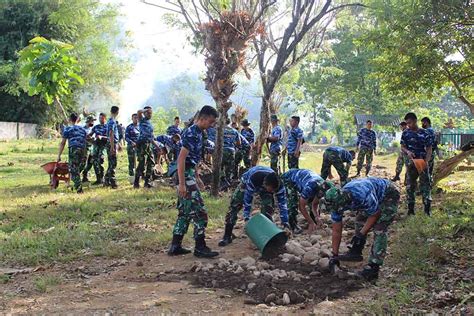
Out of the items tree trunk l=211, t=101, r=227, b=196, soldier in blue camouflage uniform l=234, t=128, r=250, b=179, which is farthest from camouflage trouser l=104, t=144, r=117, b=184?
soldier in blue camouflage uniform l=234, t=128, r=250, b=179

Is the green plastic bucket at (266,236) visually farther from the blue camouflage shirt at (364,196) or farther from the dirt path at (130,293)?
the blue camouflage shirt at (364,196)

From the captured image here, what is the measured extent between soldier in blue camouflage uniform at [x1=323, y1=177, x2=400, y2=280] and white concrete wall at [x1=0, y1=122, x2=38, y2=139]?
25083 mm

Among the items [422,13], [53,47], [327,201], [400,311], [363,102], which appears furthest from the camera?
[363,102]

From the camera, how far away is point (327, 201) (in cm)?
491

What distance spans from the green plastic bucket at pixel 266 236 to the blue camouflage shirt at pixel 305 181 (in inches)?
28.3

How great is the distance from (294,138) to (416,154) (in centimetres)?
333

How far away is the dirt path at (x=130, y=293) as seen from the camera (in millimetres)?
4281

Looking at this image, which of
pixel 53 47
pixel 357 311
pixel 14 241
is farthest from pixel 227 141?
pixel 357 311

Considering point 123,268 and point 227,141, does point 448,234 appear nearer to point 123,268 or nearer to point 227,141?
point 123,268

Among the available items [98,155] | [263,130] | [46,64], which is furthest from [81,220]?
[263,130]

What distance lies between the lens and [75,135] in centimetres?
1024

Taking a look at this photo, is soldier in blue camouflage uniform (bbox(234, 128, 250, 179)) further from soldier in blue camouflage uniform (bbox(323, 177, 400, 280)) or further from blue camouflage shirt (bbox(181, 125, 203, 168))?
soldier in blue camouflage uniform (bbox(323, 177, 400, 280))

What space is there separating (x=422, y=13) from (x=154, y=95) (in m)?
103

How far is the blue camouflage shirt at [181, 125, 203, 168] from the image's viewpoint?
18.9 ft
